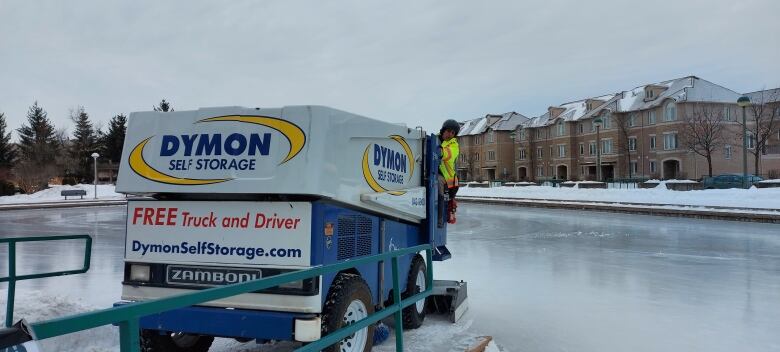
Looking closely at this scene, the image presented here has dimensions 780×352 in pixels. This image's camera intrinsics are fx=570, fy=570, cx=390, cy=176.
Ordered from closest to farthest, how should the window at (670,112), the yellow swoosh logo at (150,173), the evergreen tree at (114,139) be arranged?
1. the yellow swoosh logo at (150,173)
2. the window at (670,112)
3. the evergreen tree at (114,139)

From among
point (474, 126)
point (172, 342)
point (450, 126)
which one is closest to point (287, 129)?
point (172, 342)

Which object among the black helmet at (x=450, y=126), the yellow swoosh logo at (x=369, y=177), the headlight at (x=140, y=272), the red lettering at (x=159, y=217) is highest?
the black helmet at (x=450, y=126)

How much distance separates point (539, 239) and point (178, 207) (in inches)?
472

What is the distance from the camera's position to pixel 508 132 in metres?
83.6

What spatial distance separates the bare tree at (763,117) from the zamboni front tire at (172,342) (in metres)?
48.1

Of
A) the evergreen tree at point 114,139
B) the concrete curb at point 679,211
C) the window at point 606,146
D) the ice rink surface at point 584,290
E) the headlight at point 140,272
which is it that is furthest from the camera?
the evergreen tree at point 114,139

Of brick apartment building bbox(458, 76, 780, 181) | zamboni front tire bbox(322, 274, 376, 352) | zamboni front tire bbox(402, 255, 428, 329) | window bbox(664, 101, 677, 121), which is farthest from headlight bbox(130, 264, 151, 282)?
window bbox(664, 101, 677, 121)

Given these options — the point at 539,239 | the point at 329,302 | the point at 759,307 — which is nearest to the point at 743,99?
the point at 539,239

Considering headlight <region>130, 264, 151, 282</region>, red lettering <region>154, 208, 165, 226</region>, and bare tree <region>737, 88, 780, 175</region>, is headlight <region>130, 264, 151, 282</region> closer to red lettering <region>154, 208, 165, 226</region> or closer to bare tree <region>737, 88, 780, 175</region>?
red lettering <region>154, 208, 165, 226</region>

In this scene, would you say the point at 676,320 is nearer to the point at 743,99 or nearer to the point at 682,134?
the point at 743,99

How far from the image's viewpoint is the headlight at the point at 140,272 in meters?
4.43

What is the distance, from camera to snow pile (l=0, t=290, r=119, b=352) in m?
4.91

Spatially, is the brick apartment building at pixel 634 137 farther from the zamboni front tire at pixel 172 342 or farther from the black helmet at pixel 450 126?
the zamboni front tire at pixel 172 342

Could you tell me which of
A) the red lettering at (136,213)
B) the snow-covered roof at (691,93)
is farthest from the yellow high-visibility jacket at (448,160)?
the snow-covered roof at (691,93)
